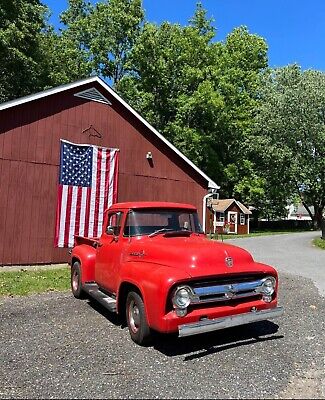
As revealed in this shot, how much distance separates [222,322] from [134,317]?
1335 mm

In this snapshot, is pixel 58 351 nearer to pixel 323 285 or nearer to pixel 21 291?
pixel 21 291

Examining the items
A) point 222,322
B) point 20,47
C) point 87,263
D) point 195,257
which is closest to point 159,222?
point 195,257

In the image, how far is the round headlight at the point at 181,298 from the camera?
4879 millimetres

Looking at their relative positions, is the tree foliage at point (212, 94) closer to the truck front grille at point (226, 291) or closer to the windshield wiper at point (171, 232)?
the windshield wiper at point (171, 232)

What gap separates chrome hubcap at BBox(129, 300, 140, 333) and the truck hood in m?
0.67

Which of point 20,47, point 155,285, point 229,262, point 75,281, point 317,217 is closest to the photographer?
point 155,285

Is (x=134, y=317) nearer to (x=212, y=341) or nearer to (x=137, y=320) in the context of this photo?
(x=137, y=320)

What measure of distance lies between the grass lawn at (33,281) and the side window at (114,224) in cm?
301

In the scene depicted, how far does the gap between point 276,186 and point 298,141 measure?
18.6 feet

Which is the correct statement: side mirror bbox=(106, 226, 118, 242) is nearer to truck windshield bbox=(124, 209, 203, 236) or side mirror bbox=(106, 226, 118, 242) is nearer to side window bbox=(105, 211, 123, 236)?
side window bbox=(105, 211, 123, 236)

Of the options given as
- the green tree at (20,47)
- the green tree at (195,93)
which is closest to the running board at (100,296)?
the green tree at (20,47)

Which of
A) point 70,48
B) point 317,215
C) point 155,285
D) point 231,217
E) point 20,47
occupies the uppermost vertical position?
point 70,48

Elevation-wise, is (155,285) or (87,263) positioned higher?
(155,285)

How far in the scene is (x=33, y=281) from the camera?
32.8 feet
